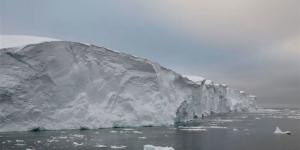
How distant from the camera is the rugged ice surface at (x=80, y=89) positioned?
19375mm

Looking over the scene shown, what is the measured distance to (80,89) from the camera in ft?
71.1

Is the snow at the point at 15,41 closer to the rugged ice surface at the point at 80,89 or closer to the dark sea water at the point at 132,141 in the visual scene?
the rugged ice surface at the point at 80,89

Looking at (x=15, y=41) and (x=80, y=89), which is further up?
(x=15, y=41)

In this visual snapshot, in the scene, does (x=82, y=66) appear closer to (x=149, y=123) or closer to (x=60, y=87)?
(x=60, y=87)

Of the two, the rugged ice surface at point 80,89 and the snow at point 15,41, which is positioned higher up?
the snow at point 15,41

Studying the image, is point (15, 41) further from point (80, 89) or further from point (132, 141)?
point (132, 141)

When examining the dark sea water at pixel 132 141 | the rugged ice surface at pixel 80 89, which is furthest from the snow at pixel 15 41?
the dark sea water at pixel 132 141

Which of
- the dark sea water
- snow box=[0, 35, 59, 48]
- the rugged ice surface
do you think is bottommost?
the dark sea water

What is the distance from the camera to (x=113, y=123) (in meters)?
22.5

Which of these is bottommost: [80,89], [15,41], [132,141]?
[132,141]

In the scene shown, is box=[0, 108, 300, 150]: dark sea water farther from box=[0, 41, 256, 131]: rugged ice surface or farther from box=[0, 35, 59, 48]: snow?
box=[0, 35, 59, 48]: snow

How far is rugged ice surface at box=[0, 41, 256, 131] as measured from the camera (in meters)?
19.4

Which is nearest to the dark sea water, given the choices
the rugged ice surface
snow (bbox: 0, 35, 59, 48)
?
the rugged ice surface

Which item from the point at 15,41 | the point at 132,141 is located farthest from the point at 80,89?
the point at 132,141
